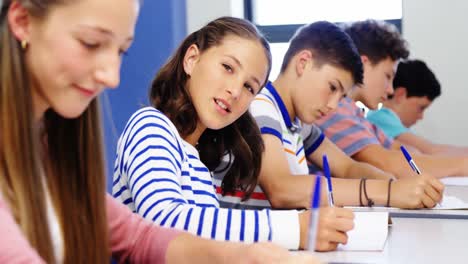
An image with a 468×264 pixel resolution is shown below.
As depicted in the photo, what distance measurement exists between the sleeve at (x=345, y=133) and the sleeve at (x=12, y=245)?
79.9 inches

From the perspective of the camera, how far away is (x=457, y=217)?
1740 mm

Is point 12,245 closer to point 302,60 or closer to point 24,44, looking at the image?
point 24,44

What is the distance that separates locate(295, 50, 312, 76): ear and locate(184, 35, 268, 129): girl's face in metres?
0.56

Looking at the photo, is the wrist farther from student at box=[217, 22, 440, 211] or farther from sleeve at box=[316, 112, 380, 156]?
sleeve at box=[316, 112, 380, 156]

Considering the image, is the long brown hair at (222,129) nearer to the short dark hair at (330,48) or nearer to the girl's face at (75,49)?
Result: the short dark hair at (330,48)

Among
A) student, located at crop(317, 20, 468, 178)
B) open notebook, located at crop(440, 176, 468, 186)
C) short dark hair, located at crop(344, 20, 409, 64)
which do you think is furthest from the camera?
short dark hair, located at crop(344, 20, 409, 64)

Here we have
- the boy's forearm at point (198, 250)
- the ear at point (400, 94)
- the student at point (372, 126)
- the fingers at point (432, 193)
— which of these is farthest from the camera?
the ear at point (400, 94)

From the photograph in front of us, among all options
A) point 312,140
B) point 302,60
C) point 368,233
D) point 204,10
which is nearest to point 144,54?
point 204,10

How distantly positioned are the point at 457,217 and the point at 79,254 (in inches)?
41.4

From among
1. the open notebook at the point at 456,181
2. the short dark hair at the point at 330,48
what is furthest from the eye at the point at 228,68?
the open notebook at the point at 456,181

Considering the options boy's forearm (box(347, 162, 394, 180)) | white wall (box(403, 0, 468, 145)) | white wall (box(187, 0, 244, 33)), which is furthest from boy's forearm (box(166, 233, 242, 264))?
white wall (box(403, 0, 468, 145))

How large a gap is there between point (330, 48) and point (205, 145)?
1.95 feet

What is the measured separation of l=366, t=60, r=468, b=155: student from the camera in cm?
355

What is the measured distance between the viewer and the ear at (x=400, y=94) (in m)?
3.72
